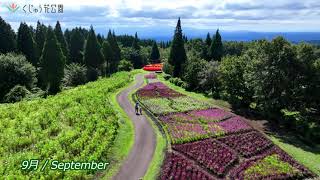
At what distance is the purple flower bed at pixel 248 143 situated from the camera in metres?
31.9

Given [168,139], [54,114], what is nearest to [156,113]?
[168,139]

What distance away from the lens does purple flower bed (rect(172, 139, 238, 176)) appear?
91.5 feet

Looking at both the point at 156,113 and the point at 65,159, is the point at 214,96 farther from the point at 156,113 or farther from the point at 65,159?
the point at 65,159

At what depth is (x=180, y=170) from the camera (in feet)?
86.6

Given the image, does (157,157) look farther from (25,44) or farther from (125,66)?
(125,66)

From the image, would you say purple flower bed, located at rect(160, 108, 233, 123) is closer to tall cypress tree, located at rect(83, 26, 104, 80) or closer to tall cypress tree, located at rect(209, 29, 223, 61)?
tall cypress tree, located at rect(83, 26, 104, 80)

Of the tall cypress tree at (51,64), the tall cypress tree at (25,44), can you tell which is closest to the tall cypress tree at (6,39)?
the tall cypress tree at (25,44)

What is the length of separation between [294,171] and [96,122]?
1880 centimetres

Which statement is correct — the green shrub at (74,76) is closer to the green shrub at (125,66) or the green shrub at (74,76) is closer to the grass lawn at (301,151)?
the green shrub at (125,66)

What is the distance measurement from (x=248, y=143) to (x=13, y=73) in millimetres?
41251

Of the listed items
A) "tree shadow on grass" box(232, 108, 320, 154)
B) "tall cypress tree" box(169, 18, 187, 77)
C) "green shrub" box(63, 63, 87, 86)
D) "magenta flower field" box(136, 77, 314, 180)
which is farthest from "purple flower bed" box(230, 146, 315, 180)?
"green shrub" box(63, 63, 87, 86)

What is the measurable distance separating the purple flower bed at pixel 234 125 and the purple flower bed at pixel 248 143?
115cm

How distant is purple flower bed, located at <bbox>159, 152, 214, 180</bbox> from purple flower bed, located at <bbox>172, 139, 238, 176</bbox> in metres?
1.10

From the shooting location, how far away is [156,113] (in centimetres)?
4184
